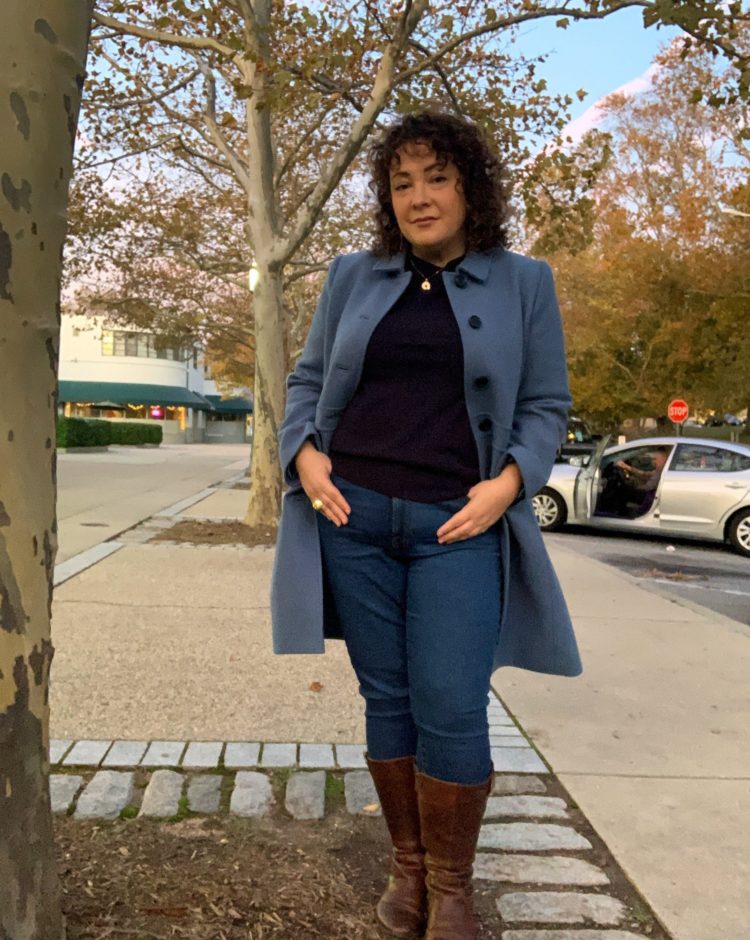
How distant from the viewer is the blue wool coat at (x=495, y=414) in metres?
2.02

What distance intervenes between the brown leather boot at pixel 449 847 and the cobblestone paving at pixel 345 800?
204mm

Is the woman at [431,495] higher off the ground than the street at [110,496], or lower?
higher

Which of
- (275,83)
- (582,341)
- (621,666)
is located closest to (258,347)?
(275,83)

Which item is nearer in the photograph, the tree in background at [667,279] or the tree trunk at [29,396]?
the tree trunk at [29,396]

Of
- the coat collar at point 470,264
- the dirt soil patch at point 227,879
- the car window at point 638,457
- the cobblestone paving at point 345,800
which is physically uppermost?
the coat collar at point 470,264

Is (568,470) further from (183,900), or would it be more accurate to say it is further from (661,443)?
(183,900)

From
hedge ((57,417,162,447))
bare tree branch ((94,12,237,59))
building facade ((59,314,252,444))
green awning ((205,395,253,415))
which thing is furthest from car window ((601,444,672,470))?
green awning ((205,395,253,415))

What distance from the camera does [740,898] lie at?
2404 millimetres

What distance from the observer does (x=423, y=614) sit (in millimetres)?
1999

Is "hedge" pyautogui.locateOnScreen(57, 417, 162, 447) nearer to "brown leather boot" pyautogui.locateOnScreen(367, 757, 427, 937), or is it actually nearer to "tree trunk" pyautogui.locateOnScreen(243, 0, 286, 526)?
"tree trunk" pyautogui.locateOnScreen(243, 0, 286, 526)

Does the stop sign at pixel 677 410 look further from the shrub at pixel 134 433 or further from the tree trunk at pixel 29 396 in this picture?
the shrub at pixel 134 433

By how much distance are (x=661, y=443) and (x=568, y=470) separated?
51.5 inches

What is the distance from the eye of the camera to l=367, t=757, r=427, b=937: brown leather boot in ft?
7.09

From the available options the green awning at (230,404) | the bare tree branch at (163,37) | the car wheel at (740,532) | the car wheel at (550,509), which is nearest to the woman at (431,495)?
the bare tree branch at (163,37)
